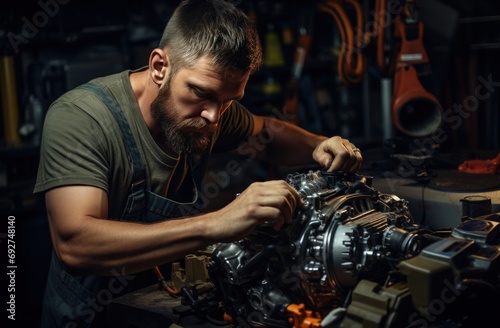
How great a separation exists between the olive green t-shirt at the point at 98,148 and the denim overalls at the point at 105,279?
0.03m

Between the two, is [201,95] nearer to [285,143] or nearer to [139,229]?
[139,229]

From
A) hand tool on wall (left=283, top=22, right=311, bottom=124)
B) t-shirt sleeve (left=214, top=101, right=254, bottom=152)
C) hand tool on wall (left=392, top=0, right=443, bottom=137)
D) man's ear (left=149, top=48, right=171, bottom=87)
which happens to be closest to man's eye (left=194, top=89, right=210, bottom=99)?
man's ear (left=149, top=48, right=171, bottom=87)

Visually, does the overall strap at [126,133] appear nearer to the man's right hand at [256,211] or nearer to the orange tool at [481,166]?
the man's right hand at [256,211]

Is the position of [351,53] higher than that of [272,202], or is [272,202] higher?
[351,53]

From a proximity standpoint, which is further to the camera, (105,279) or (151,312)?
(105,279)

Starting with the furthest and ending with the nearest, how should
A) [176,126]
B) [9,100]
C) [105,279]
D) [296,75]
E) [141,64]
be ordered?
1. [296,75]
2. [141,64]
3. [9,100]
4. [105,279]
5. [176,126]

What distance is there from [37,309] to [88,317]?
73.2 inches

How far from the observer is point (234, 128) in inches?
100.0

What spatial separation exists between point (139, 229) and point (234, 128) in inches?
35.8

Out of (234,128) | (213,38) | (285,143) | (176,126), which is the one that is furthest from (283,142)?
(213,38)

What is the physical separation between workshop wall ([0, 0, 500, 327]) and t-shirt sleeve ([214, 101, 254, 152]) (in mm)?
900

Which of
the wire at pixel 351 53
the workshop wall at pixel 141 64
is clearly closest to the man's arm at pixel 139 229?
the workshop wall at pixel 141 64

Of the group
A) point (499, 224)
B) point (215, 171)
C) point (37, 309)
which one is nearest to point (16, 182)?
point (37, 309)

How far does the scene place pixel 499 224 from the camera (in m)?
1.70
